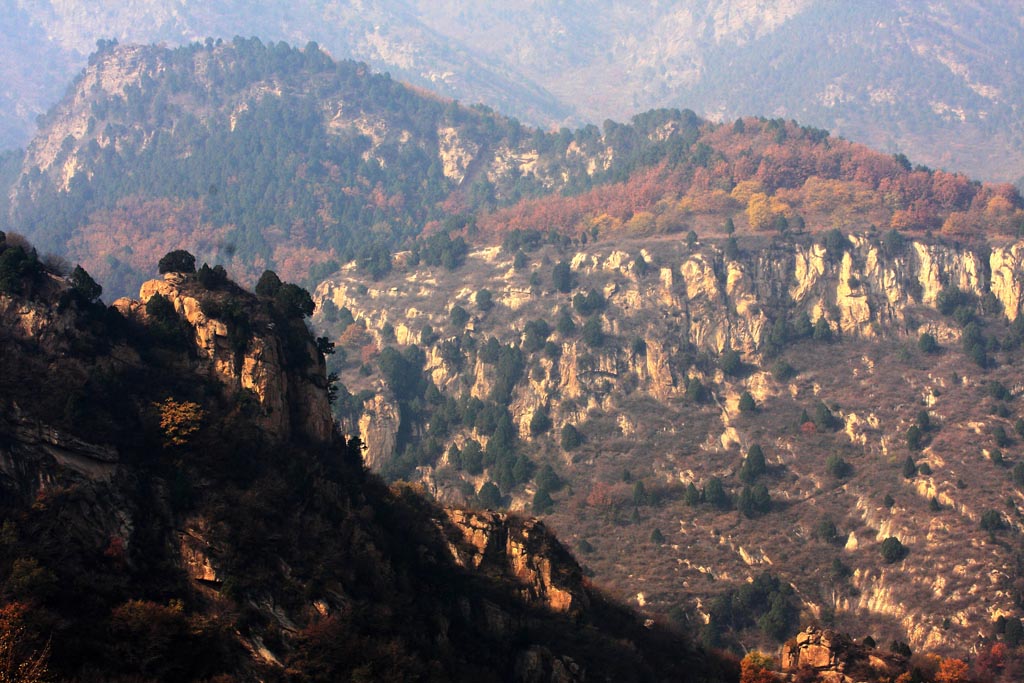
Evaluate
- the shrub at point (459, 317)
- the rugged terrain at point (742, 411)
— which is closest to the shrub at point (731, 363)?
the rugged terrain at point (742, 411)

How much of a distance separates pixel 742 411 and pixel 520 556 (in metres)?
87.4

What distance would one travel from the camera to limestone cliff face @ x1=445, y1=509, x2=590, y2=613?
243 feet

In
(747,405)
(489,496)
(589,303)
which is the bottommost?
(489,496)

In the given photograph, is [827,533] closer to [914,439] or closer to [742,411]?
[914,439]

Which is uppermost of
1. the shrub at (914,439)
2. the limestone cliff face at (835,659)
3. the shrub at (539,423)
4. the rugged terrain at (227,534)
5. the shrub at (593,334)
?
the shrub at (593,334)

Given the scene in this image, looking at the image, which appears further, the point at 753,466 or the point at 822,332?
the point at 822,332

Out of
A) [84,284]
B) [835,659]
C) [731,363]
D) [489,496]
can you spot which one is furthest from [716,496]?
[84,284]

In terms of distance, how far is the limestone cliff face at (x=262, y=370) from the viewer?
70.2m

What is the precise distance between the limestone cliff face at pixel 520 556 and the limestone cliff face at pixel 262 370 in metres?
11.2

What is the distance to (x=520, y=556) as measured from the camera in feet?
248

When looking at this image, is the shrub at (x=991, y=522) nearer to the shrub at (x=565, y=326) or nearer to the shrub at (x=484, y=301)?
the shrub at (x=565, y=326)

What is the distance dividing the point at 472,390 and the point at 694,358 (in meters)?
32.7

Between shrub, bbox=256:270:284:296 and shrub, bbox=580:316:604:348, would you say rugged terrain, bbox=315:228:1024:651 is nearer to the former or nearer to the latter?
shrub, bbox=580:316:604:348

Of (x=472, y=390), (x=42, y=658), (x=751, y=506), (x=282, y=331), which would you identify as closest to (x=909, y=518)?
(x=751, y=506)
